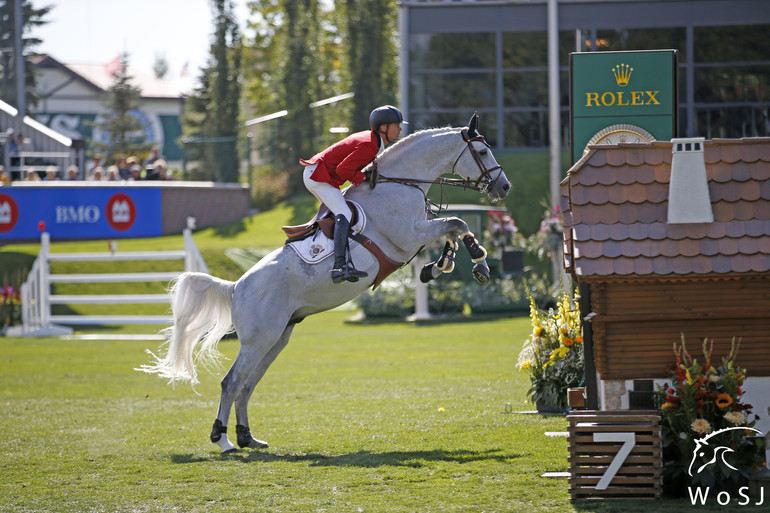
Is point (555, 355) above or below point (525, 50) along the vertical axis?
below

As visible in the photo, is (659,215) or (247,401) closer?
(659,215)

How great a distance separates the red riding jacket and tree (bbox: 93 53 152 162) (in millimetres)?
46551

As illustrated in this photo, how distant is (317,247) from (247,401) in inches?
55.4

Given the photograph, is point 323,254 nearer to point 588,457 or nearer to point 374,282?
point 374,282

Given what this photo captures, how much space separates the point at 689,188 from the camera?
18.2 ft

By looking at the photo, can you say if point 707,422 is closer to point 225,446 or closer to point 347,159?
point 347,159

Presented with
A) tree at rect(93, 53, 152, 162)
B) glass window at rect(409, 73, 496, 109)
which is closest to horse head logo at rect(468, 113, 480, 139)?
glass window at rect(409, 73, 496, 109)

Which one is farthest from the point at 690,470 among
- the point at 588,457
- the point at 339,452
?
the point at 339,452

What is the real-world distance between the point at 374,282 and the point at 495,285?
14.5m

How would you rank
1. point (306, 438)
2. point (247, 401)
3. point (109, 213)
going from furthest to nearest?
point (109, 213), point (306, 438), point (247, 401)

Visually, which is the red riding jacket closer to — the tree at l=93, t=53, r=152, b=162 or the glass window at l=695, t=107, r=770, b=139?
the glass window at l=695, t=107, r=770, b=139

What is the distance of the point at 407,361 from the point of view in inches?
553

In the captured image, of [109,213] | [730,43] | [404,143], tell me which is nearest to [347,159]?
[404,143]

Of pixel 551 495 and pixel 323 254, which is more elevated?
pixel 323 254
